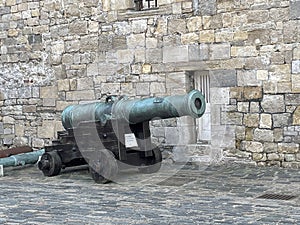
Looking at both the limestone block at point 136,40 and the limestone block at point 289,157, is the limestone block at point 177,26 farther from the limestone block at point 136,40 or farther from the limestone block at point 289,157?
the limestone block at point 289,157

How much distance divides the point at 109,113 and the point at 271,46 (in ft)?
7.67

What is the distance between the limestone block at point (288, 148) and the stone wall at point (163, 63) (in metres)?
0.01

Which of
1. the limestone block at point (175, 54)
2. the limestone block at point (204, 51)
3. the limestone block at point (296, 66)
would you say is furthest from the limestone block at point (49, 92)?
the limestone block at point (296, 66)

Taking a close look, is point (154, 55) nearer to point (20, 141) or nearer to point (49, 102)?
point (49, 102)

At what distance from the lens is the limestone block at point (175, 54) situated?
848cm

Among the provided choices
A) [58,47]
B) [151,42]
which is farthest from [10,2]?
[151,42]

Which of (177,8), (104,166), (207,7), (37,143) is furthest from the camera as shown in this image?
(37,143)

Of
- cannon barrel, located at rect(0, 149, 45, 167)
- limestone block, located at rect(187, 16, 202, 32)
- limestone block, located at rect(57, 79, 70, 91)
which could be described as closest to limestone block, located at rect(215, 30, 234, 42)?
limestone block, located at rect(187, 16, 202, 32)

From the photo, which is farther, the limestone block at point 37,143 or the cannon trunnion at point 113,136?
the limestone block at point 37,143

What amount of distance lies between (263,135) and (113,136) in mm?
2073

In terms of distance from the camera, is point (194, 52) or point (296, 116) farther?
point (194, 52)

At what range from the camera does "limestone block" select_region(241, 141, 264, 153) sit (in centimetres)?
798

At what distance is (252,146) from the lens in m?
8.04

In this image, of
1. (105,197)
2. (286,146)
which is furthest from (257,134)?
(105,197)
